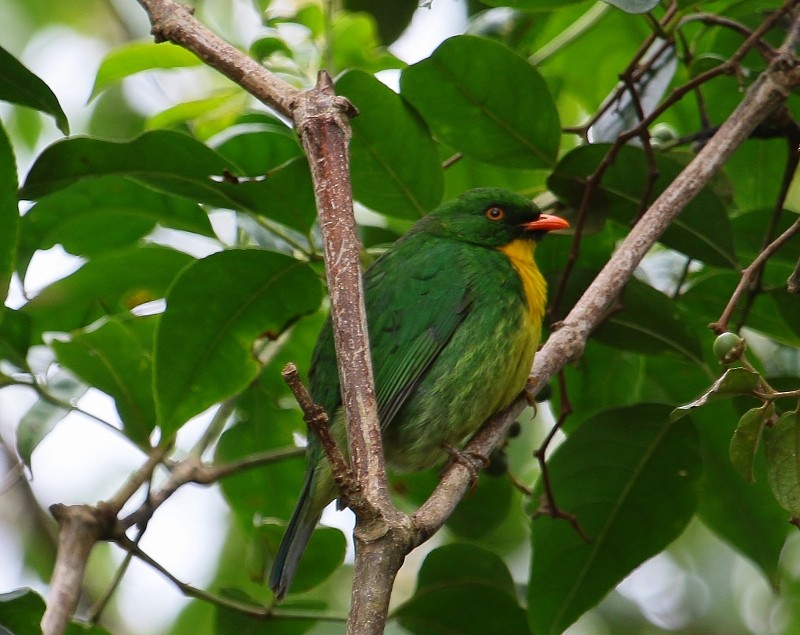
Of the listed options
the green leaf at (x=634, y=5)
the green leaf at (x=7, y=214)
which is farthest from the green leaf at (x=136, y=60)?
the green leaf at (x=634, y=5)

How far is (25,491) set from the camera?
4.94m

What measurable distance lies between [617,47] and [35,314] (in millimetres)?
2318

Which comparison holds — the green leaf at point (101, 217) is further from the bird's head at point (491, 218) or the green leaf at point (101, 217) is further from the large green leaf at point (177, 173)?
the bird's head at point (491, 218)

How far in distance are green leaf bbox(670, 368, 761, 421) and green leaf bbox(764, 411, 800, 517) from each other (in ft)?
0.44

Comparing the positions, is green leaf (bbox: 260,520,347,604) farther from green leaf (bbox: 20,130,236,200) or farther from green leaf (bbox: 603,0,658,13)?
green leaf (bbox: 603,0,658,13)

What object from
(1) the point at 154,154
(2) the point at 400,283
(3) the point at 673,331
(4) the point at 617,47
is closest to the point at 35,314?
(1) the point at 154,154

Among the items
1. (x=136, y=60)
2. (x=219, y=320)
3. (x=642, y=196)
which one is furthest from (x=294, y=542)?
(x=136, y=60)

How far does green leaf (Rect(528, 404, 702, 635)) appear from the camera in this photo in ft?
10.6

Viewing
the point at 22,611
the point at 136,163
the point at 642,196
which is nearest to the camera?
the point at 22,611

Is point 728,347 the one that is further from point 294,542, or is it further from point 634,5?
point 294,542

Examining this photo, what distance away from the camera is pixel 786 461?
2.36 m

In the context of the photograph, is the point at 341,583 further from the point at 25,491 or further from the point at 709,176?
the point at 709,176

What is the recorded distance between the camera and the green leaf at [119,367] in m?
3.35

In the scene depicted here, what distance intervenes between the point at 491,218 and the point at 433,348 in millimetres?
636
